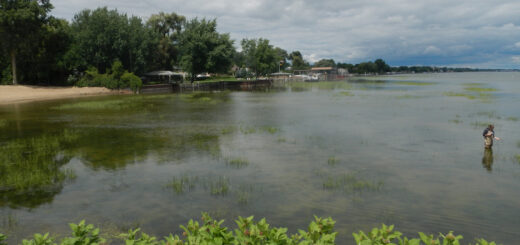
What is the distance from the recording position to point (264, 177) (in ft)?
42.4

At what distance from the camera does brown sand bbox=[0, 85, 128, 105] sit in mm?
48622

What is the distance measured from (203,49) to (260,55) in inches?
1651

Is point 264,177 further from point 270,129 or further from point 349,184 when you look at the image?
point 270,129

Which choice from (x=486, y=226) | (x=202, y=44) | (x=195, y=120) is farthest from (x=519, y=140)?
(x=202, y=44)

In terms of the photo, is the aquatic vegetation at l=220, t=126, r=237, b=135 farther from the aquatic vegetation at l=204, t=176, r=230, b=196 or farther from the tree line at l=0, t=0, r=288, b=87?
the tree line at l=0, t=0, r=288, b=87

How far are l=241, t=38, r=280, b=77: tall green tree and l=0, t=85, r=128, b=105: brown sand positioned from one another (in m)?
65.3

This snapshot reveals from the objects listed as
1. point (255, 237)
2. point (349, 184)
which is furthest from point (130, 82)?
point (255, 237)

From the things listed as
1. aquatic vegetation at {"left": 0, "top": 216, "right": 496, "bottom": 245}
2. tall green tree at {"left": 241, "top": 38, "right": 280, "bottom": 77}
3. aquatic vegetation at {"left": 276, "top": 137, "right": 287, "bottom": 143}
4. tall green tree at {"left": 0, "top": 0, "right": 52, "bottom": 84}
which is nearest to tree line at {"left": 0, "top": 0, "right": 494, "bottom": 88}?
tall green tree at {"left": 0, "top": 0, "right": 52, "bottom": 84}

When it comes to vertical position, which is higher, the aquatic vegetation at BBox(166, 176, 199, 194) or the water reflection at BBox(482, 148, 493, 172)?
the water reflection at BBox(482, 148, 493, 172)

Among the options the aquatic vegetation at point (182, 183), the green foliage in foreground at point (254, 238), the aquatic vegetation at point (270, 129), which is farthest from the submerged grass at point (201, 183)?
the aquatic vegetation at point (270, 129)

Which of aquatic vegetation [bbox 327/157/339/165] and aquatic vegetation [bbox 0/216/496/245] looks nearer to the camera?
aquatic vegetation [bbox 0/216/496/245]

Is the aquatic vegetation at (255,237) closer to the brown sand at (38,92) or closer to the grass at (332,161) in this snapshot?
the grass at (332,161)

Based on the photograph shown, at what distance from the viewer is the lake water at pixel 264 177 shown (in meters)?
9.31

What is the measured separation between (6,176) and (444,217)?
14619mm
